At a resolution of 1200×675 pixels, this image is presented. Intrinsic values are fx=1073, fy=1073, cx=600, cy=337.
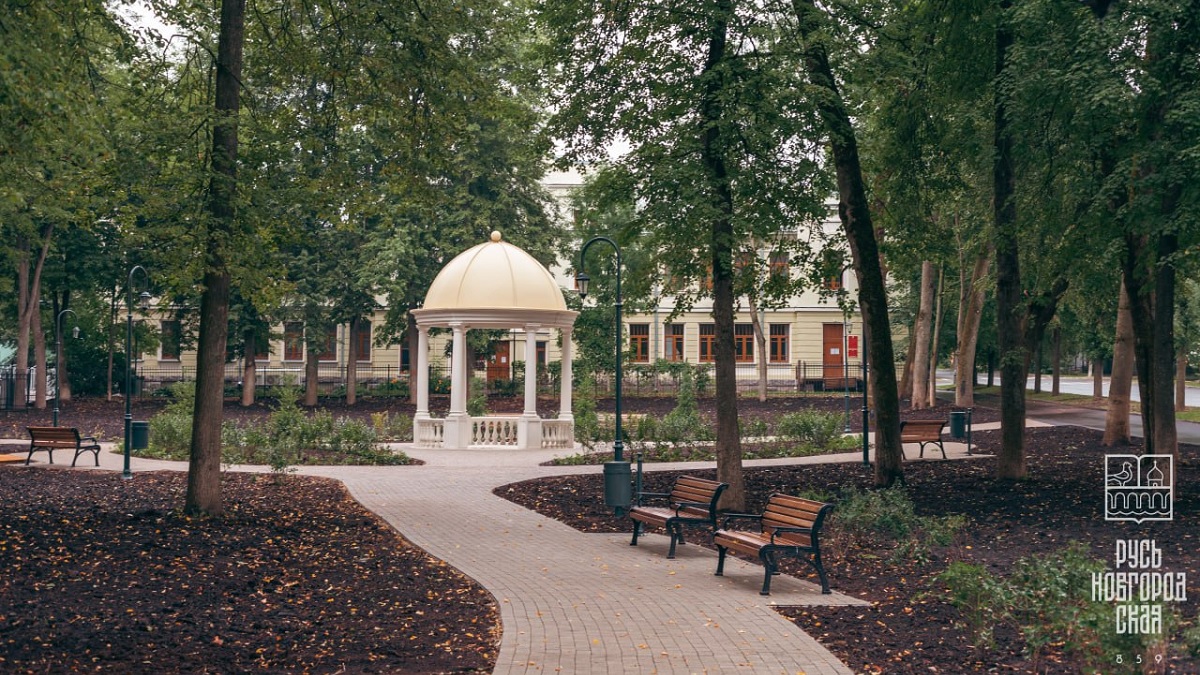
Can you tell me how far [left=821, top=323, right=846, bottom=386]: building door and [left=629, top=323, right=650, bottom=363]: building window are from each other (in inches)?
374

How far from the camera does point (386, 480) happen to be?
19.4 metres

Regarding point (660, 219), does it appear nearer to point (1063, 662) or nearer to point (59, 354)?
point (1063, 662)

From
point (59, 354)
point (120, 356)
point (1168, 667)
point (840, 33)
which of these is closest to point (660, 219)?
point (840, 33)

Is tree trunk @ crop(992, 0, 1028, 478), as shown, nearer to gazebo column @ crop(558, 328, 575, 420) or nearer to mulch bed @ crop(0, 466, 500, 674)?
mulch bed @ crop(0, 466, 500, 674)

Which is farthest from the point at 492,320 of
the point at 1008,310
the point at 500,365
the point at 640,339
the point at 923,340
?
the point at 640,339

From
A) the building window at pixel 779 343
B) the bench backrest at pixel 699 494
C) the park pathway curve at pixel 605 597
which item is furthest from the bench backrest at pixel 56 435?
the building window at pixel 779 343

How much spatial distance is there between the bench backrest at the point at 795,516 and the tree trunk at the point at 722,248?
332 cm

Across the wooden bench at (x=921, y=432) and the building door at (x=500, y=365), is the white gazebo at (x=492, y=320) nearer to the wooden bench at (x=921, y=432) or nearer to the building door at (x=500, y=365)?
the wooden bench at (x=921, y=432)

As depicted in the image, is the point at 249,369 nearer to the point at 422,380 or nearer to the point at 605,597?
the point at 422,380

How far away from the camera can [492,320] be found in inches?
1019

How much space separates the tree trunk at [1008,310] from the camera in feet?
55.4

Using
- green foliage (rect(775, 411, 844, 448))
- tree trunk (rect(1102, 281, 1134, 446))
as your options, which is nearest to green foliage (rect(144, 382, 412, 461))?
green foliage (rect(775, 411, 844, 448))

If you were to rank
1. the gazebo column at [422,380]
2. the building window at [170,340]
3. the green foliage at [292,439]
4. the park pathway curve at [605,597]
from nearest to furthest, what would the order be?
the park pathway curve at [605,597], the green foliage at [292,439], the gazebo column at [422,380], the building window at [170,340]

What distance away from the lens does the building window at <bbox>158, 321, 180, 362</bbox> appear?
159ft
